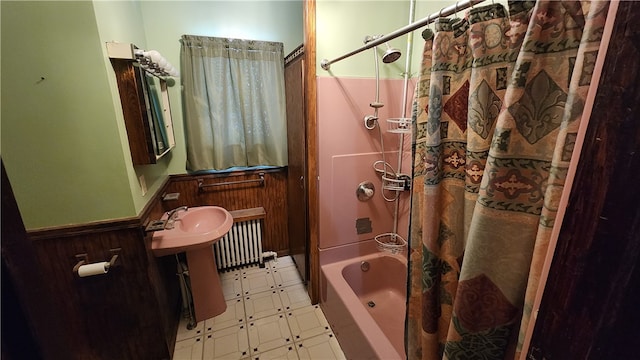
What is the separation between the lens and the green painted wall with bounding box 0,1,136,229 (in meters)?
1.01

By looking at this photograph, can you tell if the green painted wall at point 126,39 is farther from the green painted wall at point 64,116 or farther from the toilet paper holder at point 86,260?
the toilet paper holder at point 86,260

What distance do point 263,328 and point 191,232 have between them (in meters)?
0.87

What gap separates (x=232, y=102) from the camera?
2152 millimetres

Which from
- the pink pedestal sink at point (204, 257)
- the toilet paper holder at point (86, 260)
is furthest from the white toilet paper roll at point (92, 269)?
the pink pedestal sink at point (204, 257)

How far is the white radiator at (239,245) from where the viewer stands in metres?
2.36

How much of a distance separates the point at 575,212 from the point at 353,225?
1568 millimetres

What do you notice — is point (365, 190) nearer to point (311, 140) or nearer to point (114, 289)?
point (311, 140)

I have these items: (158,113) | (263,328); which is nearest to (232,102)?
(158,113)

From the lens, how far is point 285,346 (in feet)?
5.62

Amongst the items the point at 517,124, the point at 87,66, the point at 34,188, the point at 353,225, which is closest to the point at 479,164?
the point at 517,124

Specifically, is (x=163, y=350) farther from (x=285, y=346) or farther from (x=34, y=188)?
(x=34, y=188)

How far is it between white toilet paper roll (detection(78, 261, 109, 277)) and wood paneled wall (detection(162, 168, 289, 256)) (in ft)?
2.84

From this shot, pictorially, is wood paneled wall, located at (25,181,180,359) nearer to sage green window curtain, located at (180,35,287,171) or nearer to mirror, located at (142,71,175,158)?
mirror, located at (142,71,175,158)

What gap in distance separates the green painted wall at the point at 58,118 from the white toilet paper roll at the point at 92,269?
22 cm
